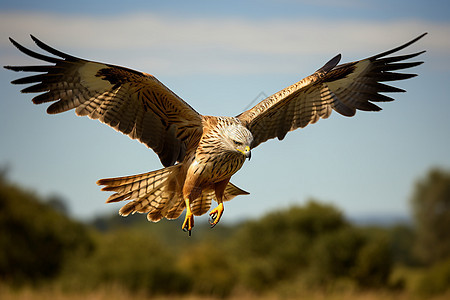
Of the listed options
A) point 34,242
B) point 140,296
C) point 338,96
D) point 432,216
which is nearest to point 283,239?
point 140,296

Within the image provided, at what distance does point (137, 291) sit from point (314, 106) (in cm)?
2798

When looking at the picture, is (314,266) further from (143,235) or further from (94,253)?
(94,253)

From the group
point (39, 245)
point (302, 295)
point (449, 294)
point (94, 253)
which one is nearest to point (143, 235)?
point (94, 253)

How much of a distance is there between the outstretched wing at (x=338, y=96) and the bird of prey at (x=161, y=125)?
0.40 meters

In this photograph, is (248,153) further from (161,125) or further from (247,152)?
(161,125)

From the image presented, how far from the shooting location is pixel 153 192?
6973 millimetres

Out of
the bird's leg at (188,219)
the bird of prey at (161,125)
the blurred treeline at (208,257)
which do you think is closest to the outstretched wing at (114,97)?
the bird of prey at (161,125)

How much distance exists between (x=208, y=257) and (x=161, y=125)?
31.4m

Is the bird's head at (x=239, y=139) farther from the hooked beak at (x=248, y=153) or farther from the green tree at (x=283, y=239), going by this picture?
the green tree at (x=283, y=239)

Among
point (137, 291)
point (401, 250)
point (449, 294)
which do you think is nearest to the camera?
point (137, 291)

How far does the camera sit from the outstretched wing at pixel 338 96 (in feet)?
27.1

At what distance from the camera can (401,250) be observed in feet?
209

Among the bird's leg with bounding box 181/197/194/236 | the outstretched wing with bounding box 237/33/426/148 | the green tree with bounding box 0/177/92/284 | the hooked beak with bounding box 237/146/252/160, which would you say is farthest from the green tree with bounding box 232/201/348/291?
the hooked beak with bounding box 237/146/252/160

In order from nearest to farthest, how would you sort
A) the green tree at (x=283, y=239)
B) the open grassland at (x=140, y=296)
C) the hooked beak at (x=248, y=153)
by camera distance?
the hooked beak at (x=248, y=153) → the open grassland at (x=140, y=296) → the green tree at (x=283, y=239)
